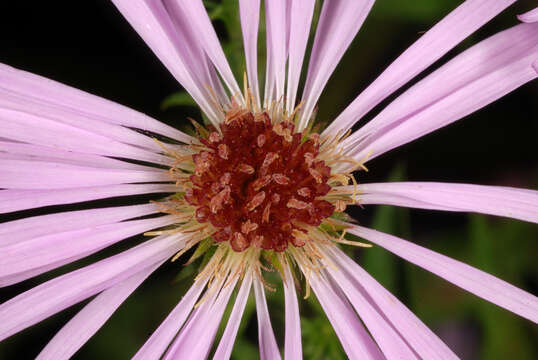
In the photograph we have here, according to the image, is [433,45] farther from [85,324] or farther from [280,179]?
[85,324]

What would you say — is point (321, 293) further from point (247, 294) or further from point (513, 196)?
point (513, 196)

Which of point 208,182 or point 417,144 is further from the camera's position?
point 417,144

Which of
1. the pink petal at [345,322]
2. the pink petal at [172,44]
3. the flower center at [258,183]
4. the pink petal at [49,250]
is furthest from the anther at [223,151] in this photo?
the pink petal at [345,322]

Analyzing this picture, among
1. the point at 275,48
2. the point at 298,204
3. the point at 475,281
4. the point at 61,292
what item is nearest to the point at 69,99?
the point at 61,292

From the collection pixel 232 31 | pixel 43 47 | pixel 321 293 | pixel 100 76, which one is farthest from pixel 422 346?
pixel 43 47

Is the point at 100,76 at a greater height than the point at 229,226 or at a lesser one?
greater

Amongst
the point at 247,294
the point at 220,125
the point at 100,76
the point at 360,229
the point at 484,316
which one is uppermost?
the point at 100,76
